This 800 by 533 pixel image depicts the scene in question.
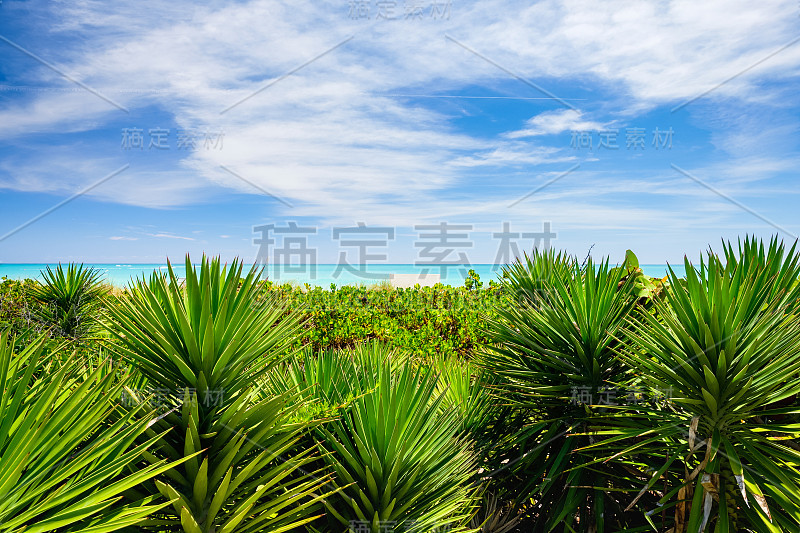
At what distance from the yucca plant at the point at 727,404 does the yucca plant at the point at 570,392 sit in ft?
1.27

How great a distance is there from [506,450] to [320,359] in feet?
4.38

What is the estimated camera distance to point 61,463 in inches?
57.6

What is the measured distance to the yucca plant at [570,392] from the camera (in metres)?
2.70

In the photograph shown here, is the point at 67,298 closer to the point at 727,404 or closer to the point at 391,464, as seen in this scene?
the point at 391,464

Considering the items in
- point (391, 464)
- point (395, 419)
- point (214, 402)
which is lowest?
point (391, 464)

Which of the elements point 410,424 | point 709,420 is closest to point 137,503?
point 410,424

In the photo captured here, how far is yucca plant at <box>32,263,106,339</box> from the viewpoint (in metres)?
4.92

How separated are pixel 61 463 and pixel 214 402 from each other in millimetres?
494

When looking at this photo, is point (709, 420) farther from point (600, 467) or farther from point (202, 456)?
point (202, 456)

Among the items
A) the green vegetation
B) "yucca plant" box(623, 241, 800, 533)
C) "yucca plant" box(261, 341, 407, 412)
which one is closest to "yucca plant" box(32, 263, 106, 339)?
the green vegetation

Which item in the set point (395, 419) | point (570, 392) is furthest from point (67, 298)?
point (570, 392)

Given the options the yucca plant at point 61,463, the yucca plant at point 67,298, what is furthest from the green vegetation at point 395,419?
the yucca plant at point 67,298

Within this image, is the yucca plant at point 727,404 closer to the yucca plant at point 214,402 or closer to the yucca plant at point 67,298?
the yucca plant at point 214,402

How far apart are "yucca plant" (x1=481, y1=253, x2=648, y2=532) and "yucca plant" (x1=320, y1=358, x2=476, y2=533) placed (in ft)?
2.60
